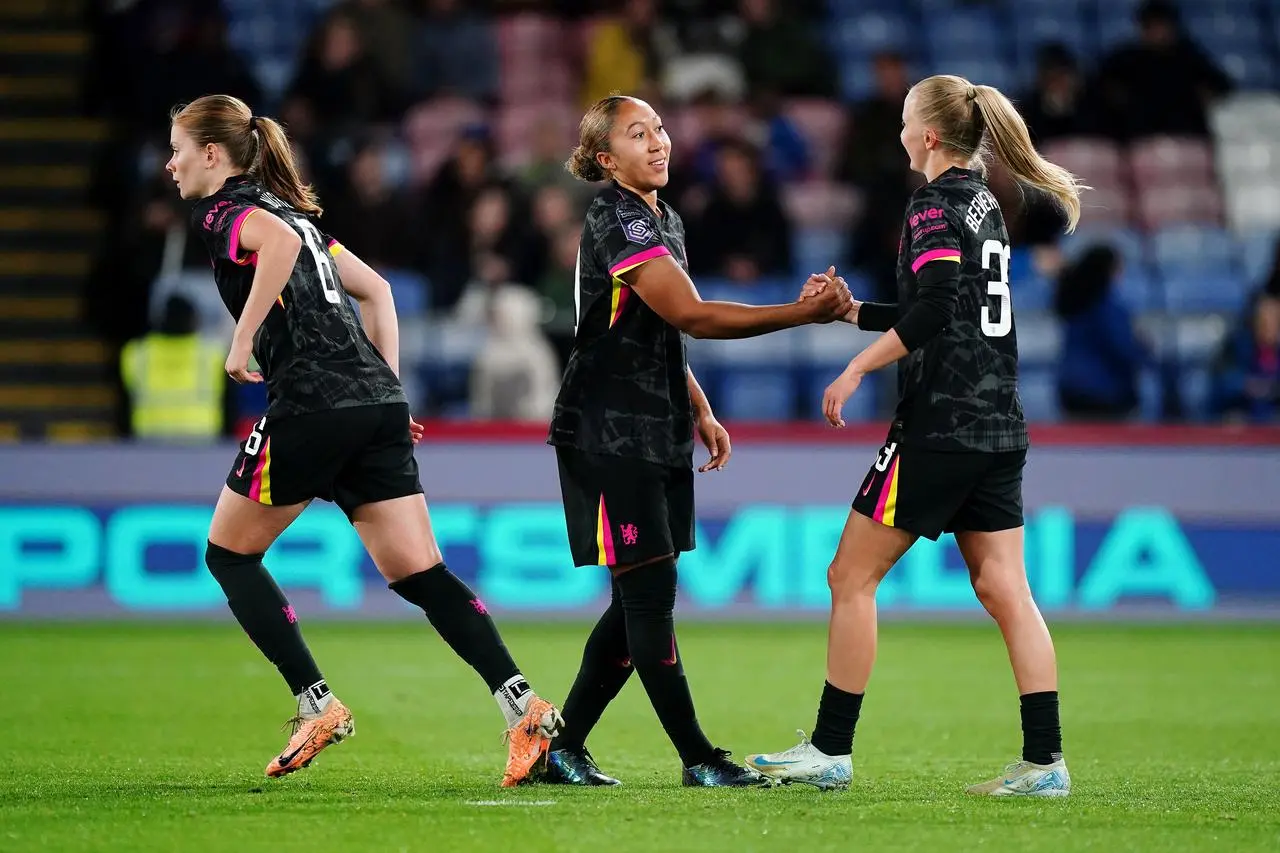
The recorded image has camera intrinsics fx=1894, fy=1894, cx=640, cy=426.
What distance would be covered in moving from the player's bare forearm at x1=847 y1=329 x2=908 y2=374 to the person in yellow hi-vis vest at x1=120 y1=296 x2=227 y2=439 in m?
7.52

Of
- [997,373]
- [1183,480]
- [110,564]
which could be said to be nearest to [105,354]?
[110,564]

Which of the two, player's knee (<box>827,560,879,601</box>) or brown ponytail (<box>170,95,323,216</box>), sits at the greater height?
brown ponytail (<box>170,95,323,216</box>)

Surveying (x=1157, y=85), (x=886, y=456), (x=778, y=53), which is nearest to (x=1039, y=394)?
(x=1157, y=85)

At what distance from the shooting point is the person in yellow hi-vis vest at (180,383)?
A: 11930 millimetres

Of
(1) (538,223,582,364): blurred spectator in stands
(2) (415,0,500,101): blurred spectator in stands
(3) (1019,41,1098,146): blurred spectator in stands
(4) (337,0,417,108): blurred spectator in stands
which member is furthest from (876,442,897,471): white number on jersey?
(2) (415,0,500,101): blurred spectator in stands

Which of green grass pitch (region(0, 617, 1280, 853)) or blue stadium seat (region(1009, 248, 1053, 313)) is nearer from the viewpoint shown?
green grass pitch (region(0, 617, 1280, 853))

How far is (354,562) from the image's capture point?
430 inches

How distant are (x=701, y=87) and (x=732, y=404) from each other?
345 centimetres

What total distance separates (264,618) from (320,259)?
107 centimetres

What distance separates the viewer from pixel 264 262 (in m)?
5.40

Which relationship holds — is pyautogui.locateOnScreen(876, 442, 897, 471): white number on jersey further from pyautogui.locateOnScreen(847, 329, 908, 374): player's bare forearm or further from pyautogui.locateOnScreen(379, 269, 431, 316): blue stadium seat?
pyautogui.locateOnScreen(379, 269, 431, 316): blue stadium seat

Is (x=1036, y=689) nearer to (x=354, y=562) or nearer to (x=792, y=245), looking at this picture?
(x=354, y=562)

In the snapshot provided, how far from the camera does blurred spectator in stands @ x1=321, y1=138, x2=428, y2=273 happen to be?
13.5 m

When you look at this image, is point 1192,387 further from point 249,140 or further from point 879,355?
point 249,140
